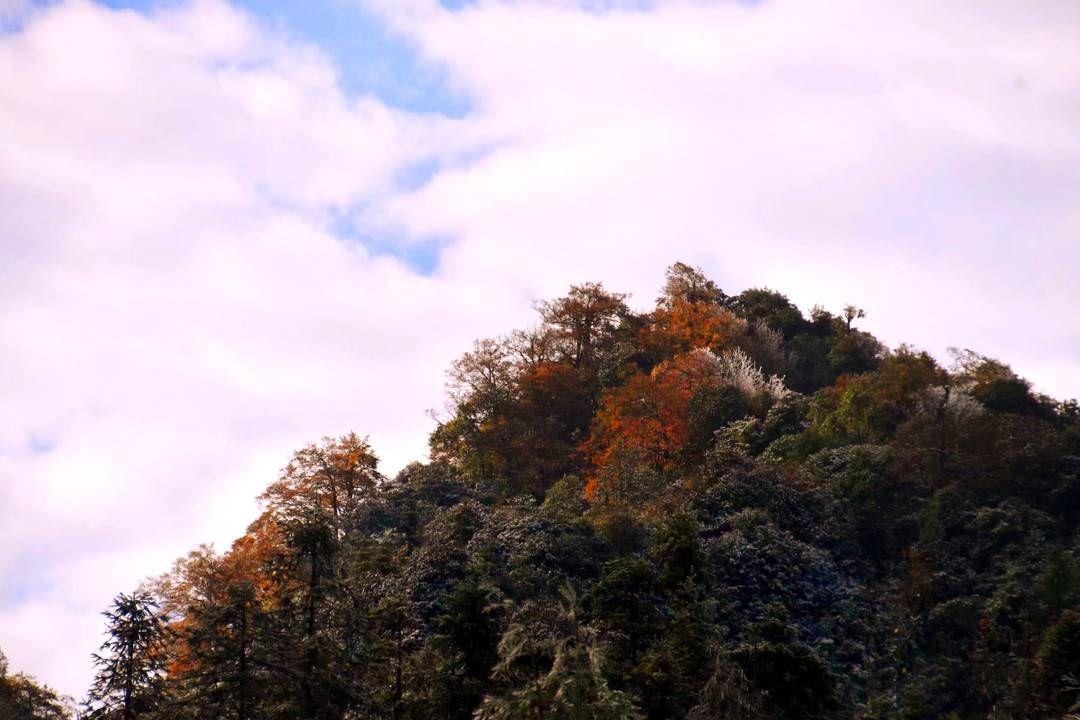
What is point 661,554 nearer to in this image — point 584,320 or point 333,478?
point 333,478

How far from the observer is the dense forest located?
28766 millimetres

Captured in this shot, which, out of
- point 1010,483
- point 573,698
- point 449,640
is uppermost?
point 1010,483

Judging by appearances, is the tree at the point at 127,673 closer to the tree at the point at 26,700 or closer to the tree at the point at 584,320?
the tree at the point at 26,700

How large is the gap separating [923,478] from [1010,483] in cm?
334

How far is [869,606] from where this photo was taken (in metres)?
46.2

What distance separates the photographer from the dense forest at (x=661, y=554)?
94.4ft

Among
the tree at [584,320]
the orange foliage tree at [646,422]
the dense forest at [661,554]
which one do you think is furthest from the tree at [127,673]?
the tree at [584,320]

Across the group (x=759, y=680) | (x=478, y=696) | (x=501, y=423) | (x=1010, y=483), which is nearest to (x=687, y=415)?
(x=501, y=423)

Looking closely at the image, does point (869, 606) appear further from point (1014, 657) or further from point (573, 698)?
point (573, 698)

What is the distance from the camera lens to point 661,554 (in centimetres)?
3934

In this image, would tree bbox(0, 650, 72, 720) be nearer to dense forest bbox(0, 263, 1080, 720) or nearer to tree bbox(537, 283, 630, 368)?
dense forest bbox(0, 263, 1080, 720)

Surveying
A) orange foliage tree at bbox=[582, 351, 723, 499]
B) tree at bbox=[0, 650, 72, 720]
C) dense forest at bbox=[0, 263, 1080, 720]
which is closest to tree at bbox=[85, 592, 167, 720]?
dense forest at bbox=[0, 263, 1080, 720]

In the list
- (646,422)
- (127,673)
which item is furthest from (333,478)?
(127,673)

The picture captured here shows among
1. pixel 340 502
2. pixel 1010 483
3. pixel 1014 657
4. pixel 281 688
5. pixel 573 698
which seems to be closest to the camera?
pixel 573 698
